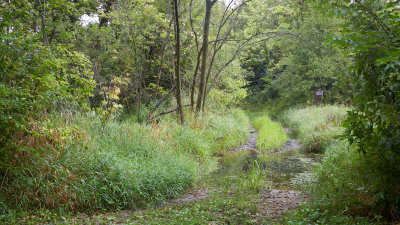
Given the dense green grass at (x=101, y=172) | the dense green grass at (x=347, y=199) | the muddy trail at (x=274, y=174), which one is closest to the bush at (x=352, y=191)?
the dense green grass at (x=347, y=199)

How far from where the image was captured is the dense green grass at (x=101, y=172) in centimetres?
468

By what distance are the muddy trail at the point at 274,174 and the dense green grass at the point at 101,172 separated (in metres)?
0.59

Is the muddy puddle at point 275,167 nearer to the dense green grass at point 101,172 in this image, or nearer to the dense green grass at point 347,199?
the dense green grass at point 101,172

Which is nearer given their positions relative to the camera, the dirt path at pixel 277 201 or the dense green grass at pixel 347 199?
the dense green grass at pixel 347 199

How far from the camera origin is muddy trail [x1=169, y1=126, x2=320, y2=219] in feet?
17.3

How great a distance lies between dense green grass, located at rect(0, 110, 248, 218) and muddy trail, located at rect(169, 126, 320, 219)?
0.59 metres

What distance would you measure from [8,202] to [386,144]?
17.7 feet

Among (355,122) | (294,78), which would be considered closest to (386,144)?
(355,122)

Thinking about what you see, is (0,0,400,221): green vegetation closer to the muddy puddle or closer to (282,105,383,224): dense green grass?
(282,105,383,224): dense green grass

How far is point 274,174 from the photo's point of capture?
7719 mm

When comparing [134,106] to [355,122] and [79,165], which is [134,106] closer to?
[79,165]

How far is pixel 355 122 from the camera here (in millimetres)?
3611

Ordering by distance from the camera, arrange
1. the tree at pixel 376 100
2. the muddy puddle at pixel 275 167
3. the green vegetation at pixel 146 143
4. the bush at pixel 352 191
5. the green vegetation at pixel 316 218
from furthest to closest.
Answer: the muddy puddle at pixel 275 167 → the bush at pixel 352 191 → the green vegetation at pixel 316 218 → the green vegetation at pixel 146 143 → the tree at pixel 376 100

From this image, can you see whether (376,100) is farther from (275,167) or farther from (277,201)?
(275,167)
